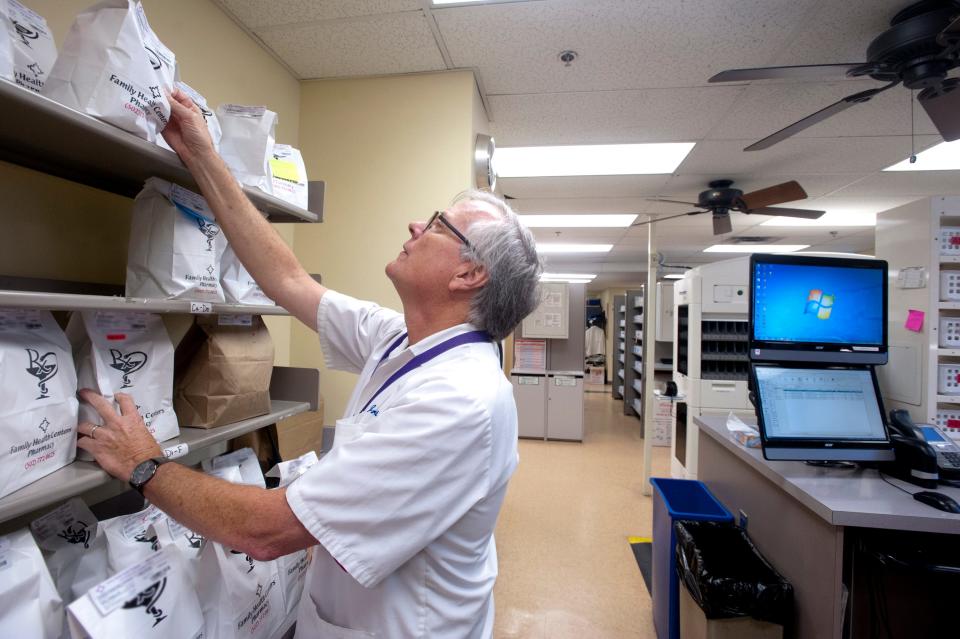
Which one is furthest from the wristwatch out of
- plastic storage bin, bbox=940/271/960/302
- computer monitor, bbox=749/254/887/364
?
plastic storage bin, bbox=940/271/960/302

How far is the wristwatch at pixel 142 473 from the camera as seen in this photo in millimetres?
825

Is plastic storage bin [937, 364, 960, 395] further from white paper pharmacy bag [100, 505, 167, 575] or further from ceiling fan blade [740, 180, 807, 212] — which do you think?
white paper pharmacy bag [100, 505, 167, 575]

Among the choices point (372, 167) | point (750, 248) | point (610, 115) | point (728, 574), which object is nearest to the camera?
point (728, 574)

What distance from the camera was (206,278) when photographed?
3.50ft

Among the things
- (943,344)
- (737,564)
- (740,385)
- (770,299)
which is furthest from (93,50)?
(740,385)

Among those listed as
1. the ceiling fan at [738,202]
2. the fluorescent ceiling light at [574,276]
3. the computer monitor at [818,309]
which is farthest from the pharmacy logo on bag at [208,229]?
the fluorescent ceiling light at [574,276]

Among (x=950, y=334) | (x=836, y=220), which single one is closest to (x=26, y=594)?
(x=950, y=334)

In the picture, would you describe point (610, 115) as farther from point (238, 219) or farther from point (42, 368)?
point (42, 368)

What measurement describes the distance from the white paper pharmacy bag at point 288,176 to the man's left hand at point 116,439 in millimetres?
695

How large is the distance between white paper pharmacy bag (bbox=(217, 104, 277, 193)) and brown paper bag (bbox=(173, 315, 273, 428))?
1.32 ft

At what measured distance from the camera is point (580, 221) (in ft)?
18.9

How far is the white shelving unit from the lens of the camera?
5.56ft

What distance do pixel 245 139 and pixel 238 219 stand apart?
261 millimetres

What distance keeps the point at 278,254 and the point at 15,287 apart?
574mm
